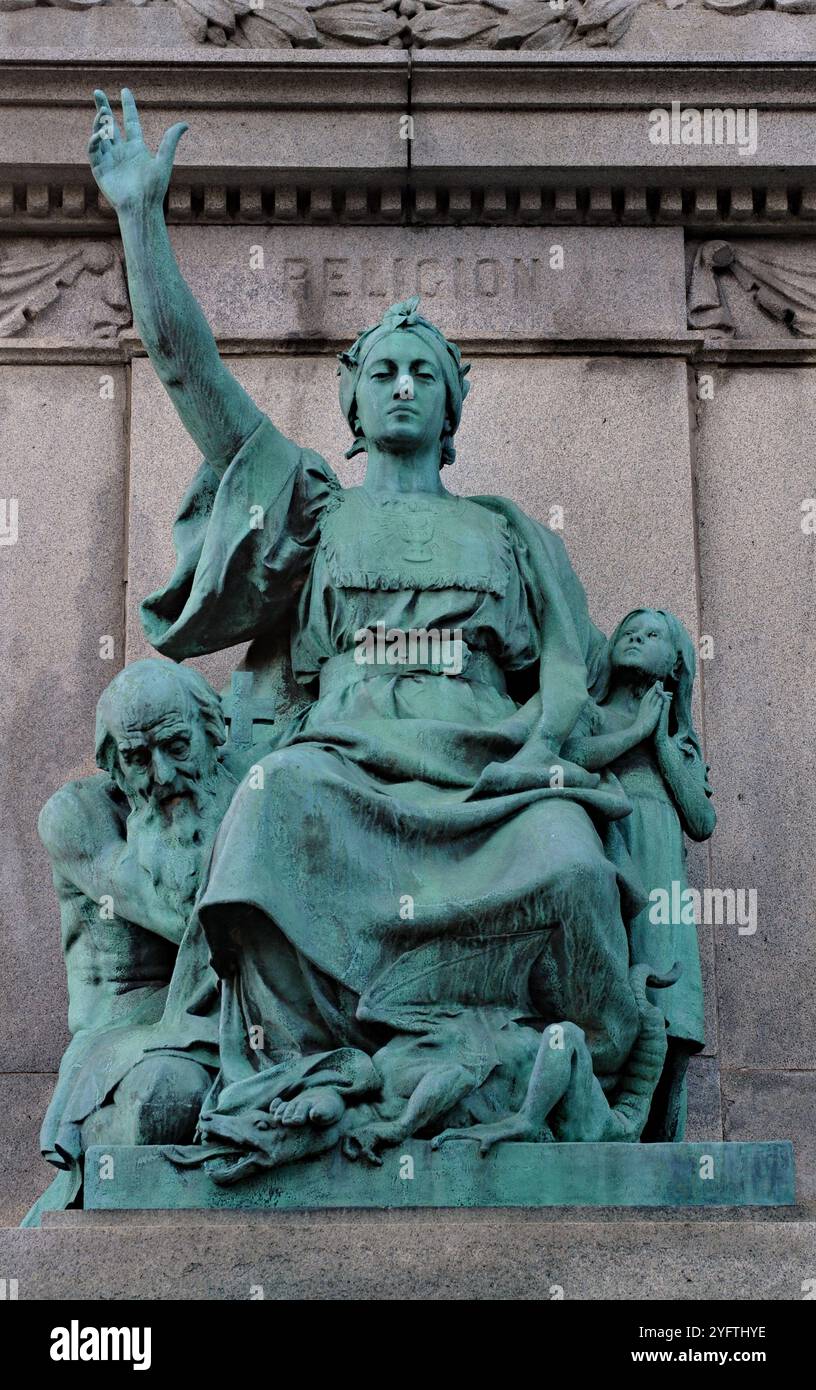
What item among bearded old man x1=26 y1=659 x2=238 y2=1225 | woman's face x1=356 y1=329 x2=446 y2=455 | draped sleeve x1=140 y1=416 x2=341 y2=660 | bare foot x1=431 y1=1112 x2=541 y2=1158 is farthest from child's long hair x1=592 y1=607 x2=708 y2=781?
bare foot x1=431 y1=1112 x2=541 y2=1158

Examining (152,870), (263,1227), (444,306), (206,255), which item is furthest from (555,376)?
(263,1227)

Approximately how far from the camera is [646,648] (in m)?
9.27

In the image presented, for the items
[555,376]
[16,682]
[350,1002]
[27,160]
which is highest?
[27,160]

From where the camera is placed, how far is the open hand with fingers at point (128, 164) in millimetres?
8906

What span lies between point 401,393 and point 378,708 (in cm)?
102

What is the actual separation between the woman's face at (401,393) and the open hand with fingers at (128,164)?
33.4 inches

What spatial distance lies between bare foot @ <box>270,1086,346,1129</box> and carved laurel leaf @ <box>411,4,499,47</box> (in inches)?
186

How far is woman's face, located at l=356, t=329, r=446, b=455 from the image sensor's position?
932cm

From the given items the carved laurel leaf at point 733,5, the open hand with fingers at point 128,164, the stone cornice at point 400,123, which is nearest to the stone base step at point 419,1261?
the open hand with fingers at point 128,164

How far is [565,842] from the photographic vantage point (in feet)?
27.2

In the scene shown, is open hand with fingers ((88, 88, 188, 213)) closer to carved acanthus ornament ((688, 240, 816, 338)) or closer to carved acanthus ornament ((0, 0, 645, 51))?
carved acanthus ornament ((0, 0, 645, 51))

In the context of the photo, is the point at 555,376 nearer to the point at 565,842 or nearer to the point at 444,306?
the point at 444,306

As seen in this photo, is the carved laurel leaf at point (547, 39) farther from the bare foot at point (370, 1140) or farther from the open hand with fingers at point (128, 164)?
the bare foot at point (370, 1140)

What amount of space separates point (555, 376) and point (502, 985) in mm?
3316
